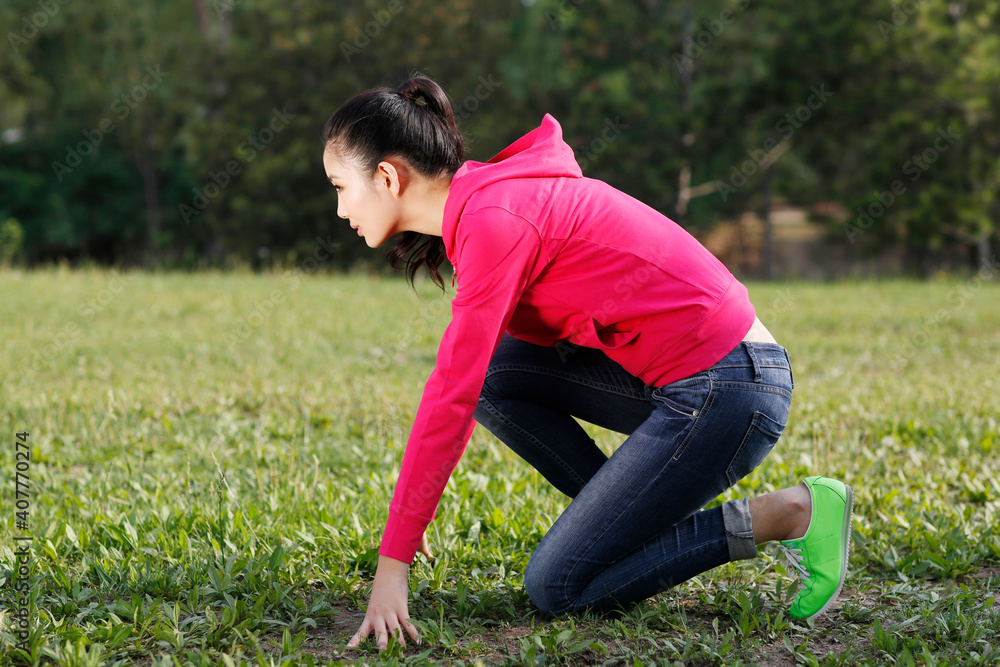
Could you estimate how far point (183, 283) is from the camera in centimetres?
1124

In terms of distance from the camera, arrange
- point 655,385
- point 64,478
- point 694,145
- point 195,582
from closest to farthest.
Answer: point 655,385 → point 195,582 → point 64,478 → point 694,145

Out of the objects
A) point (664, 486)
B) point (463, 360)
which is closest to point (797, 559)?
point (664, 486)

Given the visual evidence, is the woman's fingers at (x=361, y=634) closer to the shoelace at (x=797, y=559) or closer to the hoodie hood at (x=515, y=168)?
the hoodie hood at (x=515, y=168)

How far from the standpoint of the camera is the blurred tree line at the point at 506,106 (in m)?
17.7

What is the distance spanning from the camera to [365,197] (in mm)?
2396

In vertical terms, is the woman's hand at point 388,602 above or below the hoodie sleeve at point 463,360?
below

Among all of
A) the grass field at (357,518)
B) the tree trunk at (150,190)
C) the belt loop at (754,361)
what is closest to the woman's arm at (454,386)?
the grass field at (357,518)

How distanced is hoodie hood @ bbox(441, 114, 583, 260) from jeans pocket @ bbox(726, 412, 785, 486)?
0.86 m

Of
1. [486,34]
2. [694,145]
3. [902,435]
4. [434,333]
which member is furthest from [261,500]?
[486,34]

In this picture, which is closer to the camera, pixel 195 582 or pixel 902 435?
pixel 195 582

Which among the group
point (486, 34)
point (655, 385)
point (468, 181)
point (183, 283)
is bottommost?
point (183, 283)

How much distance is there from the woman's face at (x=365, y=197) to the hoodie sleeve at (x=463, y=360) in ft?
0.94

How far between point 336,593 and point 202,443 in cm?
184

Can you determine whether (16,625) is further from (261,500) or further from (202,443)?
(202,443)
